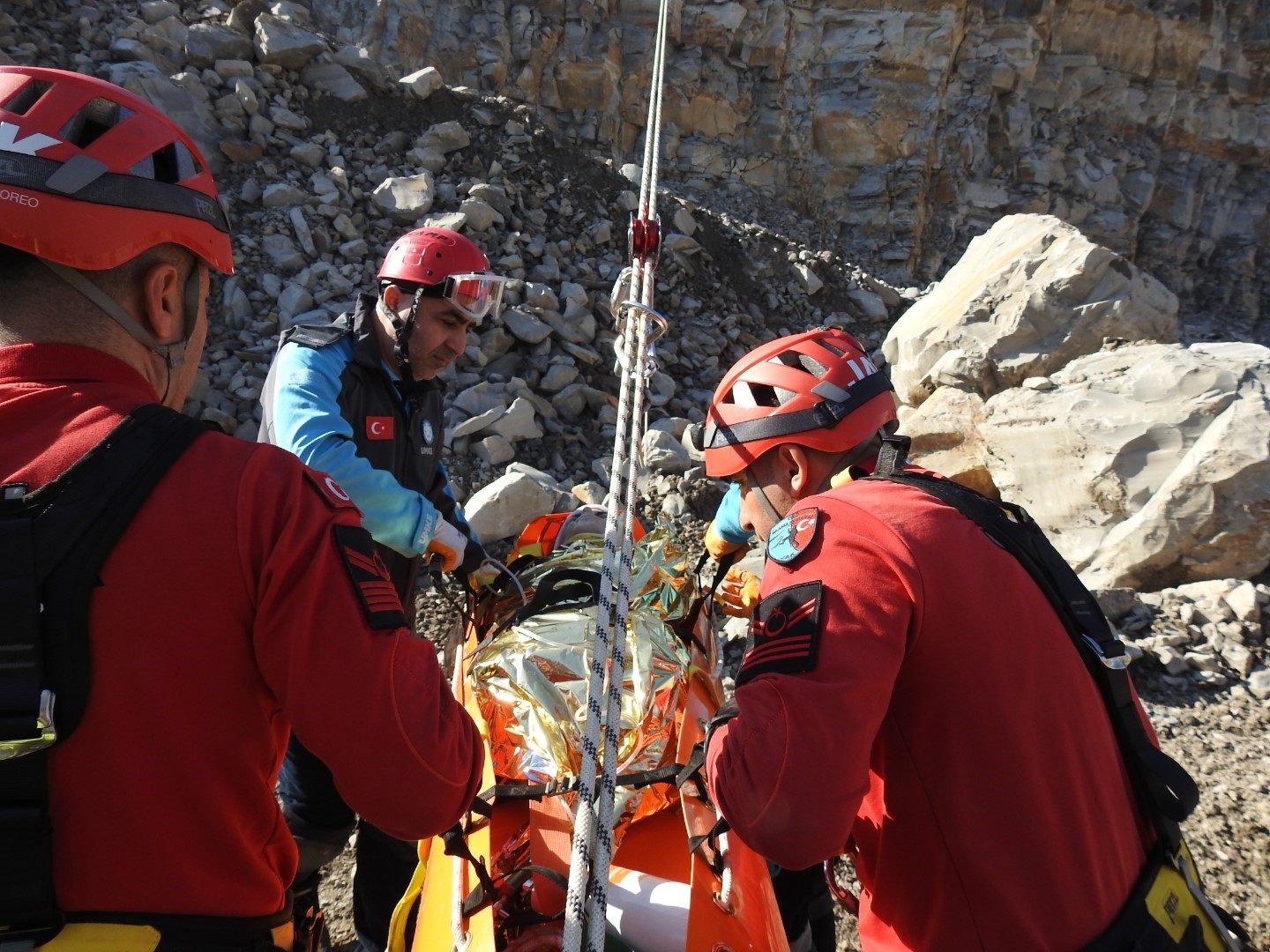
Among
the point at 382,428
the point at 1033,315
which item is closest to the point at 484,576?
the point at 382,428

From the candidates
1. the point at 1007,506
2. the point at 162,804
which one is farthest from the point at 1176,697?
the point at 162,804

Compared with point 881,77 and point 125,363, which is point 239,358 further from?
point 881,77

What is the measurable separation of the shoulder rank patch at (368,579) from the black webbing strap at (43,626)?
0.79 feet

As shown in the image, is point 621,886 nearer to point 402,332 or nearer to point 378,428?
point 378,428

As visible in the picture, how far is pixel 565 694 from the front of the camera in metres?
2.26

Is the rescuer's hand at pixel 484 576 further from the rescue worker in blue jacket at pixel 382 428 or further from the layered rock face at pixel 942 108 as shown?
the layered rock face at pixel 942 108

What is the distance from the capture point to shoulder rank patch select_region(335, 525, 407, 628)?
1085 mm

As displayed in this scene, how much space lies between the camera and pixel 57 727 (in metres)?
0.93

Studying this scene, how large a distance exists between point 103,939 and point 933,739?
120cm

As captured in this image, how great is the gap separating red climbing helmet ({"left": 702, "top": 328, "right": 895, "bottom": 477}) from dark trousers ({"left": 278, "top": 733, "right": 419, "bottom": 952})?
1529mm

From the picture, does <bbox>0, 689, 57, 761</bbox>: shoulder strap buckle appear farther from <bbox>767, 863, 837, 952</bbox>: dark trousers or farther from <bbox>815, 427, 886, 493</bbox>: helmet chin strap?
<bbox>767, 863, 837, 952</bbox>: dark trousers

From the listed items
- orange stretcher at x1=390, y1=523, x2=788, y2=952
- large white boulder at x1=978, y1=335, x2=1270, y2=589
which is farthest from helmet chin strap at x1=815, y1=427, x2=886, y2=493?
large white boulder at x1=978, y1=335, x2=1270, y2=589

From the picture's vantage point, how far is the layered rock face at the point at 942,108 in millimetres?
17438

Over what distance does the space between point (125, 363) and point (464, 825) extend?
1.31m
